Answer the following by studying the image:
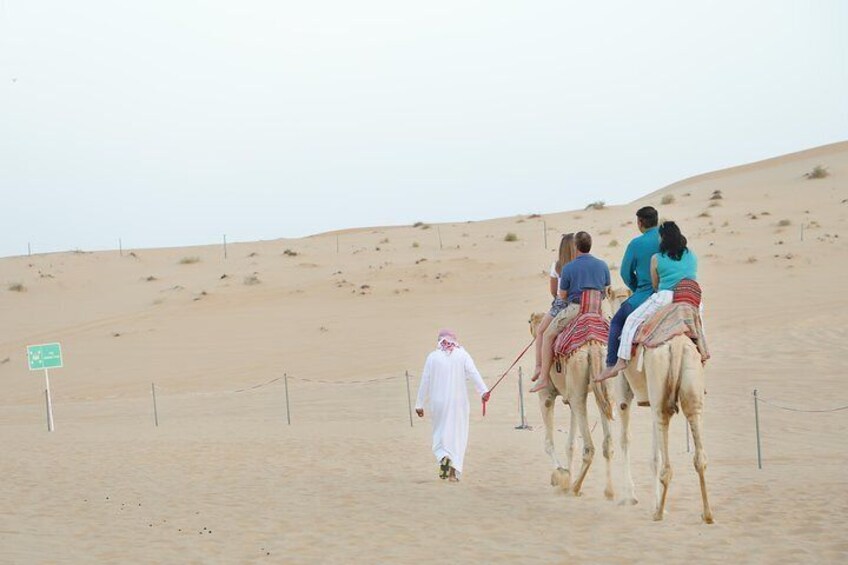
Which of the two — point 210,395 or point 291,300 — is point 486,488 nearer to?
point 210,395

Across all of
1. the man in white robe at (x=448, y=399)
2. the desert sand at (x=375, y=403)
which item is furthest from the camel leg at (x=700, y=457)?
the man in white robe at (x=448, y=399)

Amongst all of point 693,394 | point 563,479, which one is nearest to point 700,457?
point 693,394

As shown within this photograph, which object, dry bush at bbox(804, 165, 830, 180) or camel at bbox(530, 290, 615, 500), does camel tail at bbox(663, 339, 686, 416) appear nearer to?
camel at bbox(530, 290, 615, 500)

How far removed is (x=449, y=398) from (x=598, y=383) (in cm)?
287

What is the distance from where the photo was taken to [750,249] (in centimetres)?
4166

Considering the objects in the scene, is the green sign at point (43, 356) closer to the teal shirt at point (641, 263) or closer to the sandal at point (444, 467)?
the sandal at point (444, 467)

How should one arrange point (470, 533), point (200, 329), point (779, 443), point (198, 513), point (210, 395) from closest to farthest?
point (470, 533)
point (198, 513)
point (779, 443)
point (210, 395)
point (200, 329)

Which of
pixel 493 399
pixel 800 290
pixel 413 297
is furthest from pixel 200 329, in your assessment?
pixel 800 290

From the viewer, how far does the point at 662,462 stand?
9867 millimetres

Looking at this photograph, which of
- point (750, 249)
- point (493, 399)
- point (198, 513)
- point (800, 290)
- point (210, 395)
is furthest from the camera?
point (750, 249)

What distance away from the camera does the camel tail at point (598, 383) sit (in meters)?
11.2

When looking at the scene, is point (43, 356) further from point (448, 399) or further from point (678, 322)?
point (678, 322)

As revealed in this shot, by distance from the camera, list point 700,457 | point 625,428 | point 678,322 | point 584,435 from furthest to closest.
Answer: point 584,435 → point 625,428 → point 678,322 → point 700,457

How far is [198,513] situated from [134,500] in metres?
1.59
